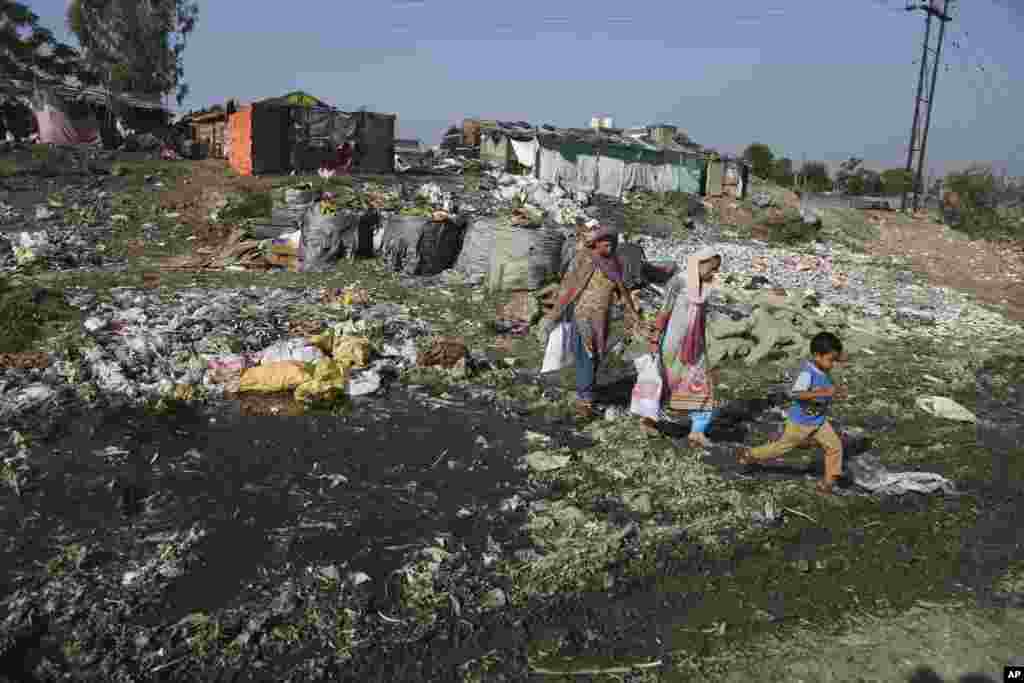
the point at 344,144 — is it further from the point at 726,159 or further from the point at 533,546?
the point at 533,546

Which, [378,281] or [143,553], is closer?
[143,553]

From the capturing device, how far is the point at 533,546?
3.10 metres

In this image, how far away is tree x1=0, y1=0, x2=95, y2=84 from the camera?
26.8 metres

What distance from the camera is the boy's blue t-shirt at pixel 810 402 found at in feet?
12.0

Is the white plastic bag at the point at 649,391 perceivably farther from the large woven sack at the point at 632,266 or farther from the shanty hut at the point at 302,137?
the shanty hut at the point at 302,137

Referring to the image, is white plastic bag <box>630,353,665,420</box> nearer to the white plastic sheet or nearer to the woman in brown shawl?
the woman in brown shawl

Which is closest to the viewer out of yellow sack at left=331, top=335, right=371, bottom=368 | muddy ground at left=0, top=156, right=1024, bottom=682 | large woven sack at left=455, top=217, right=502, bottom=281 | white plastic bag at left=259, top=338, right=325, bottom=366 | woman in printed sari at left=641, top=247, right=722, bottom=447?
muddy ground at left=0, top=156, right=1024, bottom=682

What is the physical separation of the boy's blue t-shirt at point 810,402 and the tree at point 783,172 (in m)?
32.2

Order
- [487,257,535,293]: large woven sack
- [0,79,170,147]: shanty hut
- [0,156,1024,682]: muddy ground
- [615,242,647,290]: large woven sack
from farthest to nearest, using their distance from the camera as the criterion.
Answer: [0,79,170,147]: shanty hut, [615,242,647,290]: large woven sack, [487,257,535,293]: large woven sack, [0,156,1024,682]: muddy ground

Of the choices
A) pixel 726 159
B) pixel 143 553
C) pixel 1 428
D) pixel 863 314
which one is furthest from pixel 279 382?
pixel 726 159

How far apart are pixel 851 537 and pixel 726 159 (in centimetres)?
2146

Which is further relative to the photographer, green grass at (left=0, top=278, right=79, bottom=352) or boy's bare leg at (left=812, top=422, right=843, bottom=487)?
green grass at (left=0, top=278, right=79, bottom=352)

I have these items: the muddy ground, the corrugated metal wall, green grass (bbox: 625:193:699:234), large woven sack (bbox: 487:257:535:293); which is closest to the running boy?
the muddy ground

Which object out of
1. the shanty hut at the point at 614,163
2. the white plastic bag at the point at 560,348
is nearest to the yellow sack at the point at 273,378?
the white plastic bag at the point at 560,348
